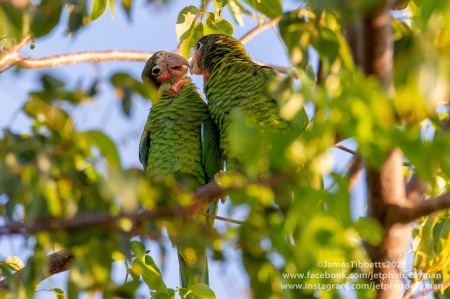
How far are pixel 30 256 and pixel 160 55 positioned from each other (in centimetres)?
275

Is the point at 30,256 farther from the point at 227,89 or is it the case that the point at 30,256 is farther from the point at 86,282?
the point at 227,89

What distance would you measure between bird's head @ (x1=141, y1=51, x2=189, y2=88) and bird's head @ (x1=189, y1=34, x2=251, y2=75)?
14 centimetres

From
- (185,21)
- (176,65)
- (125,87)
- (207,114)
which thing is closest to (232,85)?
(207,114)

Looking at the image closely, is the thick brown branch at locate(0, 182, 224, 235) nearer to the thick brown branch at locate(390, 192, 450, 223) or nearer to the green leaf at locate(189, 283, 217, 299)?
the thick brown branch at locate(390, 192, 450, 223)

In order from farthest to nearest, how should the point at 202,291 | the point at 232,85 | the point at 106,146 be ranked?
the point at 232,85, the point at 202,291, the point at 106,146

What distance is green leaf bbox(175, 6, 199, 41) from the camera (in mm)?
2910

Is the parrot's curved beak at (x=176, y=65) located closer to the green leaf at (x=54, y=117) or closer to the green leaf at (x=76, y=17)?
the green leaf at (x=76, y=17)

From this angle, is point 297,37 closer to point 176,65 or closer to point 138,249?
point 138,249

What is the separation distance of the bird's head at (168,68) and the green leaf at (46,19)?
8.64 ft

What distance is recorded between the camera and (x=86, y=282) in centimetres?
134

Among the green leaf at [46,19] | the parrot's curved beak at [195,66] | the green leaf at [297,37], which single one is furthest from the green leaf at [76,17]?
the parrot's curved beak at [195,66]

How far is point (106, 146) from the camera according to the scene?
1.21 m

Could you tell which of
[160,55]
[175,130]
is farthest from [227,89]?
[160,55]

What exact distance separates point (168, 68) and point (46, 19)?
2.70 m
